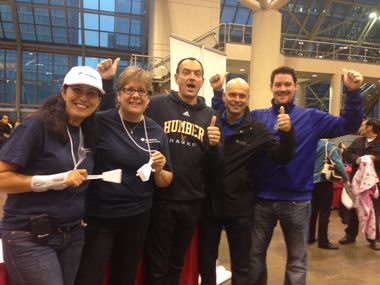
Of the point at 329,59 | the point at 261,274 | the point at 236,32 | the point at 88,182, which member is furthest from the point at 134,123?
the point at 329,59

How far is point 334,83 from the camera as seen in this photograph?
47.8ft

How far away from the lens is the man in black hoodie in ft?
7.64

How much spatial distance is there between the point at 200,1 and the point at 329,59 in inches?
226

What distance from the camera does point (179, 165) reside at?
92.5 inches

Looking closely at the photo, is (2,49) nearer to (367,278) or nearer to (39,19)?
(39,19)

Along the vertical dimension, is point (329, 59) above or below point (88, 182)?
above

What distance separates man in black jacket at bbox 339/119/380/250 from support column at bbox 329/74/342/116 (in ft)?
32.8

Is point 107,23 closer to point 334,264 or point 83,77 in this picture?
point 334,264

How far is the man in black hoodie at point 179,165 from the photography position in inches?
91.7

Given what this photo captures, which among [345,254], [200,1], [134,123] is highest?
[200,1]

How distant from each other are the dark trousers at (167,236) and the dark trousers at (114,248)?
0.16 m

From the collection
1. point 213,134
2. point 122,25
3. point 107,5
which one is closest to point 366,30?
point 122,25

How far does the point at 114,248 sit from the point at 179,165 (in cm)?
64

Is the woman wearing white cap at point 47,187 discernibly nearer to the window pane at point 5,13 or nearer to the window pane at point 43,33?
the window pane at point 5,13
